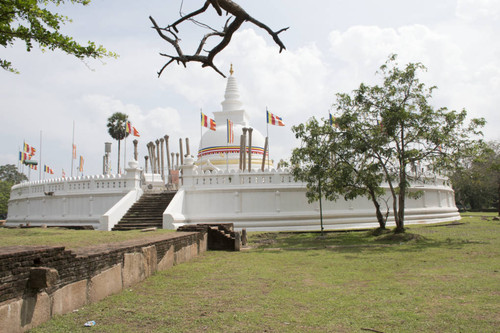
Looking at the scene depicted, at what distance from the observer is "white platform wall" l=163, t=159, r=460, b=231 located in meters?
25.0

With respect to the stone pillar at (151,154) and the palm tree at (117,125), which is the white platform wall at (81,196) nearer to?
the stone pillar at (151,154)

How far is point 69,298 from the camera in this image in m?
6.01

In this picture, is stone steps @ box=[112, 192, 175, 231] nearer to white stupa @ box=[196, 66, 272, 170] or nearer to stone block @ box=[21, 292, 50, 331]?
white stupa @ box=[196, 66, 272, 170]

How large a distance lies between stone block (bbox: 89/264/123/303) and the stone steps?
1533 centimetres

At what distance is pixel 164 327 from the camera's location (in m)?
5.45

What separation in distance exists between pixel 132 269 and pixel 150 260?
93 cm

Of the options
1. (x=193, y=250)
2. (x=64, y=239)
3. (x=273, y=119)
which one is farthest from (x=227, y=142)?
(x=64, y=239)

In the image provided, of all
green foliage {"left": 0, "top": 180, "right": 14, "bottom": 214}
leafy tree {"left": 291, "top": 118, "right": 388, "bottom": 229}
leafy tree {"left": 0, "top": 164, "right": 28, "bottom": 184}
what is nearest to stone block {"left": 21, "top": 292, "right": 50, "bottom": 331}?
leafy tree {"left": 291, "top": 118, "right": 388, "bottom": 229}

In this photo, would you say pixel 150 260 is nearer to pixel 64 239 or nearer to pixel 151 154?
pixel 64 239

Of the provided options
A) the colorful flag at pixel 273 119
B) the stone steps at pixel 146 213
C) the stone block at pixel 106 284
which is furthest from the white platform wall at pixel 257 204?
the stone block at pixel 106 284

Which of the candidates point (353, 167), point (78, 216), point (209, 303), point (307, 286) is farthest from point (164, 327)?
point (78, 216)

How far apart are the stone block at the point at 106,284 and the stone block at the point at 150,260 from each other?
1.17m

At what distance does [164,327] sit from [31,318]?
5.61 ft

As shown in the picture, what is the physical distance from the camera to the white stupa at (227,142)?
41.9 metres
